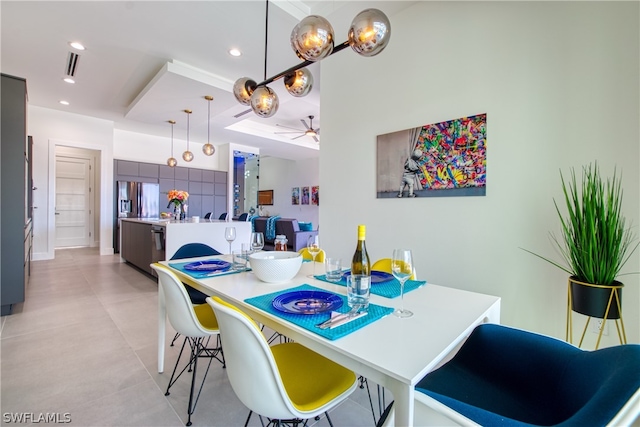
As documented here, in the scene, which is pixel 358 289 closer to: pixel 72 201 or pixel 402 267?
pixel 402 267

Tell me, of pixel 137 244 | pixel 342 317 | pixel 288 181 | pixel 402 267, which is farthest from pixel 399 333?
pixel 288 181

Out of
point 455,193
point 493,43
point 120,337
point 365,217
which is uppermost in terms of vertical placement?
point 493,43

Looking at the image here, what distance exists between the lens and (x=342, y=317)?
3.39 feet

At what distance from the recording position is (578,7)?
1.81 meters

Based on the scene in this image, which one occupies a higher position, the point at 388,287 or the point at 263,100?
the point at 263,100

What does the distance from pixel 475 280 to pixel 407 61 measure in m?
2.02

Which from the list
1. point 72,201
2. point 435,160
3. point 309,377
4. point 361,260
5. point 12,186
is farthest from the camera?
point 72,201

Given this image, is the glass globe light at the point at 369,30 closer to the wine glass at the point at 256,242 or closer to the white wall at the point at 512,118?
the white wall at the point at 512,118

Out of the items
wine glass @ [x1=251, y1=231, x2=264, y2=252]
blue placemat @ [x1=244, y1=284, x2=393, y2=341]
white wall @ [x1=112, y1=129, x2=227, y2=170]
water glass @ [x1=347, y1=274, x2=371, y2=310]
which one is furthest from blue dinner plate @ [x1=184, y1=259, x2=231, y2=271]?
white wall @ [x1=112, y1=129, x2=227, y2=170]

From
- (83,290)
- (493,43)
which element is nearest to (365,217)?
(493,43)

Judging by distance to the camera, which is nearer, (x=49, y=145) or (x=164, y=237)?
(x=164, y=237)

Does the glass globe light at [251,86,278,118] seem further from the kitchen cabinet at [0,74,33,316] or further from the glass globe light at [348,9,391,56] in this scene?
the kitchen cabinet at [0,74,33,316]

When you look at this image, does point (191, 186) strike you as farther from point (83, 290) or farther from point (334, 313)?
point (334, 313)

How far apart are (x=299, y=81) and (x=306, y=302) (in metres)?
1.56
